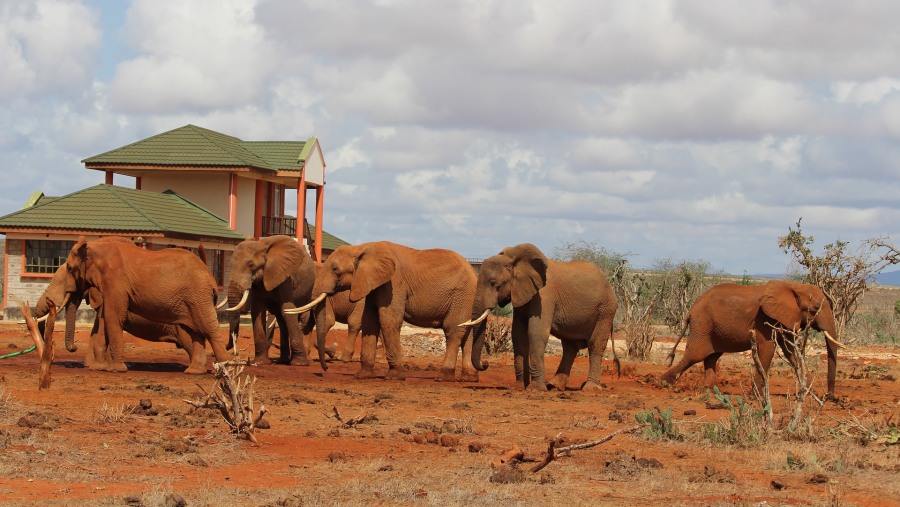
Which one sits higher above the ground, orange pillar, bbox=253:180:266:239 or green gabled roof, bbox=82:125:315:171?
green gabled roof, bbox=82:125:315:171

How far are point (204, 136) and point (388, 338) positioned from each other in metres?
25.3

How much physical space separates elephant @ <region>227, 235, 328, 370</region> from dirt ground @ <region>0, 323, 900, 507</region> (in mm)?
2285


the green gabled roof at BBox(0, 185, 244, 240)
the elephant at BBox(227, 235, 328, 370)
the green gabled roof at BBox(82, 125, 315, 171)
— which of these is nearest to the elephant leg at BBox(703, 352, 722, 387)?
the elephant at BBox(227, 235, 328, 370)

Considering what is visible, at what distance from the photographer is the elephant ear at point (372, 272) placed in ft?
61.2

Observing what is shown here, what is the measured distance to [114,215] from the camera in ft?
116

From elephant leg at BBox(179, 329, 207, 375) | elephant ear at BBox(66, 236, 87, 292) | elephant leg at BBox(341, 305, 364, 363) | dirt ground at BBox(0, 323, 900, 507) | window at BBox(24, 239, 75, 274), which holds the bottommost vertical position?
dirt ground at BBox(0, 323, 900, 507)

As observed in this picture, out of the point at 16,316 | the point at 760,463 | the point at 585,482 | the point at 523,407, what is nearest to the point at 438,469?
the point at 585,482

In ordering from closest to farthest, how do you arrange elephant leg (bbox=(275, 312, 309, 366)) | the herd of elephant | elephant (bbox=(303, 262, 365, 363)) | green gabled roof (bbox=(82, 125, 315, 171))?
the herd of elephant < elephant leg (bbox=(275, 312, 309, 366)) < elephant (bbox=(303, 262, 365, 363)) < green gabled roof (bbox=(82, 125, 315, 171))

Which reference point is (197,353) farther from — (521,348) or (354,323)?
(521,348)

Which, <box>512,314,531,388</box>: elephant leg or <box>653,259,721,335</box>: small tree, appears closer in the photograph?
<box>512,314,531,388</box>: elephant leg

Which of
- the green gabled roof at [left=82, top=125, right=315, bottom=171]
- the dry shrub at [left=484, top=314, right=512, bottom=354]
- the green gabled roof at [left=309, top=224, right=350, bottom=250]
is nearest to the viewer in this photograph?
the dry shrub at [left=484, top=314, right=512, bottom=354]

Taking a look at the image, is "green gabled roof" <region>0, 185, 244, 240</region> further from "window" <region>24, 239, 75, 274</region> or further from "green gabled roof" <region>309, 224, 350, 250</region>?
"green gabled roof" <region>309, 224, 350, 250</region>

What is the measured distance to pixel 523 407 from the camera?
1588 centimetres

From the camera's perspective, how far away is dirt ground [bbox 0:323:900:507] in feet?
31.5
